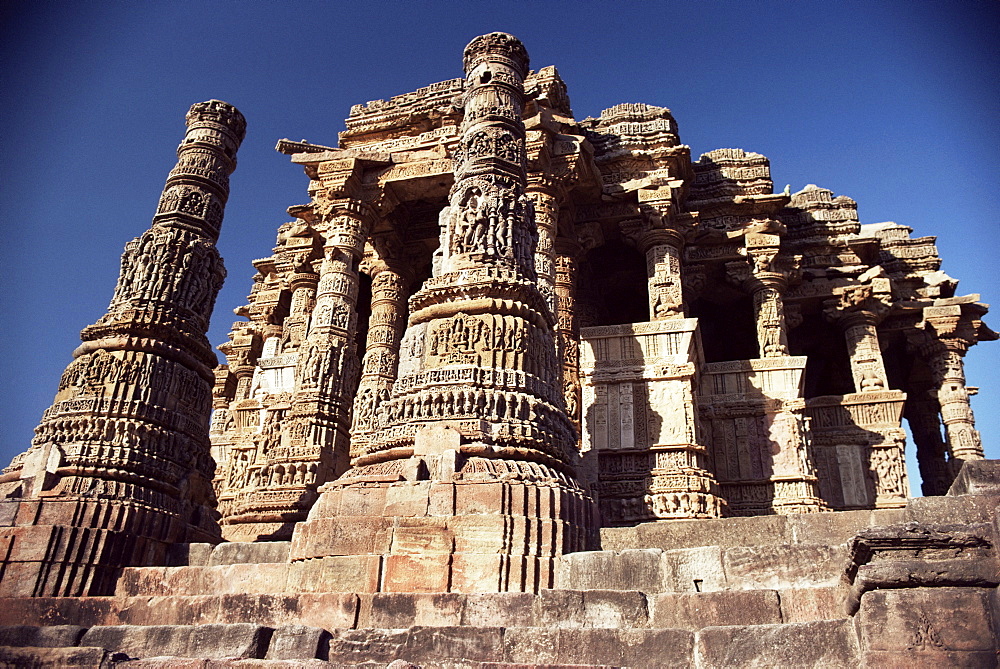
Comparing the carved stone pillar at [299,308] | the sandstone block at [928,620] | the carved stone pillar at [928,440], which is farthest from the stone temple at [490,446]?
the carved stone pillar at [928,440]

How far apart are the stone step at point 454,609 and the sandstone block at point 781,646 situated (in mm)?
309

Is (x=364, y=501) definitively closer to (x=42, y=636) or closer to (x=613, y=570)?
(x=613, y=570)

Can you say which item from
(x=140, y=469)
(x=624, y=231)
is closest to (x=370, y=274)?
(x=624, y=231)

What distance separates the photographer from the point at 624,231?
52.6 feet

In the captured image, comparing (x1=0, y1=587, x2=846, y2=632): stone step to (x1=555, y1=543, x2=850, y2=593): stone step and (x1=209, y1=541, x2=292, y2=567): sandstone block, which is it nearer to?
(x1=555, y1=543, x2=850, y2=593): stone step

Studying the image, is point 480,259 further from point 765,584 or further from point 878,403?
point 878,403

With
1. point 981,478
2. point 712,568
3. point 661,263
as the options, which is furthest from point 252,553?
point 661,263

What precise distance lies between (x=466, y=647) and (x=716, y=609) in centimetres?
153

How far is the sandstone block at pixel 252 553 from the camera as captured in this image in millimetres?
6684

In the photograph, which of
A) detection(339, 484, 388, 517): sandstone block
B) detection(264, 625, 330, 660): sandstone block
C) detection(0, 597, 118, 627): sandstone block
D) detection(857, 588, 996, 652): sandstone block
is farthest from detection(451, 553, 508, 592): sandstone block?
detection(0, 597, 118, 627): sandstone block

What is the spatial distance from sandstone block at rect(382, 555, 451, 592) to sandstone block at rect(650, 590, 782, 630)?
1669 millimetres

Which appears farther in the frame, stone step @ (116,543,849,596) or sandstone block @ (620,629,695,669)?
stone step @ (116,543,849,596)

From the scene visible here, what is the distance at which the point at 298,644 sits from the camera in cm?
466

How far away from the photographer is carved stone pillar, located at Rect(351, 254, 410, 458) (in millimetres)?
14547
